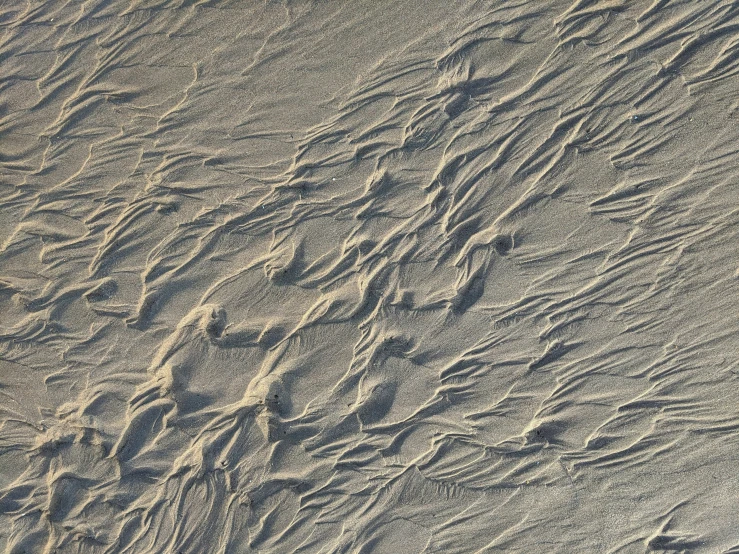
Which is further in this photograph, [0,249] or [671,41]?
[0,249]

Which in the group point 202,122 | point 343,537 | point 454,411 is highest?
point 202,122

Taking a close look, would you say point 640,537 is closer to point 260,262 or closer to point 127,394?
point 260,262

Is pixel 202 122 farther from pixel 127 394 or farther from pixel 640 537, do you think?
pixel 640 537

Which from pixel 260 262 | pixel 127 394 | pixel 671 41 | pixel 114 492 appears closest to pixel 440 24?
pixel 671 41

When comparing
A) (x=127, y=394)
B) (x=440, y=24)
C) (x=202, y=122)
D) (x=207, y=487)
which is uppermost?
(x=202, y=122)

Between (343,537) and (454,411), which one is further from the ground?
(454,411)

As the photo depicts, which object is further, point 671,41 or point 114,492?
point 114,492

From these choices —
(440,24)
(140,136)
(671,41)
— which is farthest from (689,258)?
(140,136)
